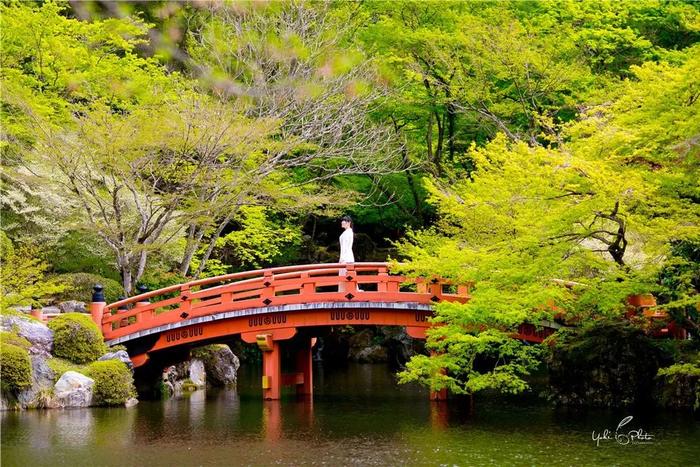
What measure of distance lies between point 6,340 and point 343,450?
7.31 metres

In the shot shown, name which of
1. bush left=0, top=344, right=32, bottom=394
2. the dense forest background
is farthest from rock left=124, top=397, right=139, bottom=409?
the dense forest background

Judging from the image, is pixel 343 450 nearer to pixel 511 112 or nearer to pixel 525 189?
pixel 525 189

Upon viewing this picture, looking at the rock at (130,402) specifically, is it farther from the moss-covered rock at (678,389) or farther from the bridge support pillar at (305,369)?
the moss-covered rock at (678,389)

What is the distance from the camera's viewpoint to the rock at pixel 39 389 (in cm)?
1697

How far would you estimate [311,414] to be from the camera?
56.3ft

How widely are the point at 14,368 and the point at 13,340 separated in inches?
31.6

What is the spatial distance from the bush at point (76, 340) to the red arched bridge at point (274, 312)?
85cm

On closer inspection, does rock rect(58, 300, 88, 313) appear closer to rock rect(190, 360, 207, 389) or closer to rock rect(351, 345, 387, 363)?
rock rect(190, 360, 207, 389)

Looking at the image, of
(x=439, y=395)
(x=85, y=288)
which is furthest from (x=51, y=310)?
(x=439, y=395)

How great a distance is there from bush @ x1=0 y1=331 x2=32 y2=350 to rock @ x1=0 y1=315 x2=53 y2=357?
8.0 inches

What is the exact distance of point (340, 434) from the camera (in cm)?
1441

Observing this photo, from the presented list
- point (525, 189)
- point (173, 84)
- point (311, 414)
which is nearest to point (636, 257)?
point (525, 189)

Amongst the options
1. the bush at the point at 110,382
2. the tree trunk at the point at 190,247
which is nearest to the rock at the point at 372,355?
the tree trunk at the point at 190,247

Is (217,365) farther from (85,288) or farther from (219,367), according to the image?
(85,288)
